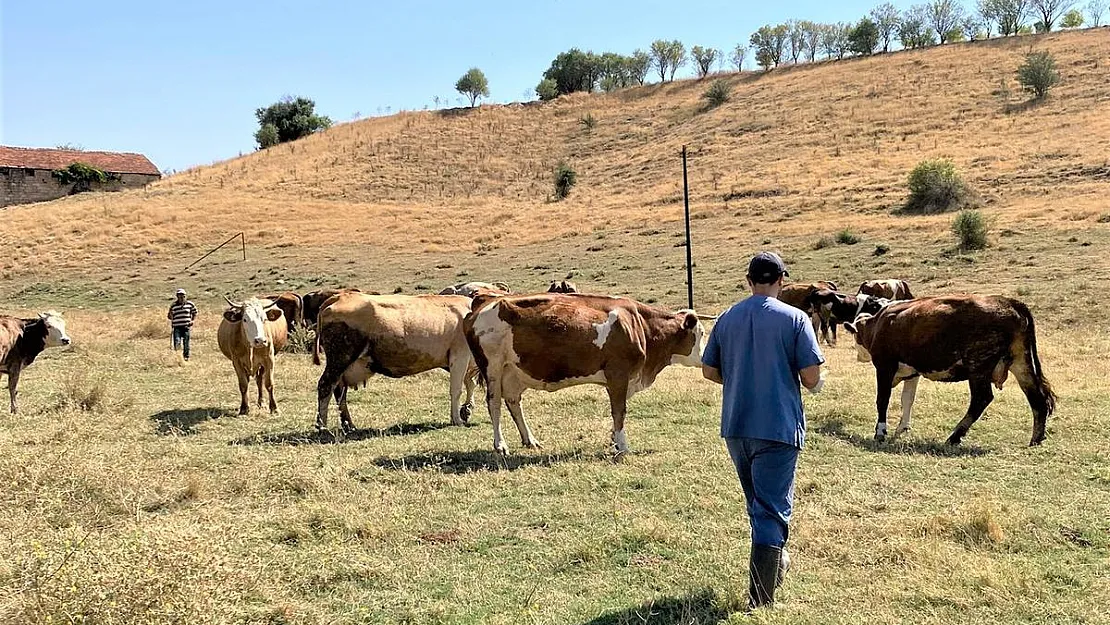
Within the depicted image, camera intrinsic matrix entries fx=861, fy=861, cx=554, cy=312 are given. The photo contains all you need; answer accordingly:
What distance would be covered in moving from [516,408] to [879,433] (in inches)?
162

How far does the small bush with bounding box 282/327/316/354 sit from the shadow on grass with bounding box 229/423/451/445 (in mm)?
8437

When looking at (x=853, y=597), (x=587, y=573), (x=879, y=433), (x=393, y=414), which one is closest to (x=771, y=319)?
(x=853, y=597)

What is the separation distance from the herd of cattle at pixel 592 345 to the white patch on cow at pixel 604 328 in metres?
0.01

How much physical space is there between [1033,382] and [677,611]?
643 centimetres

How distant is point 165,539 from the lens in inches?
195

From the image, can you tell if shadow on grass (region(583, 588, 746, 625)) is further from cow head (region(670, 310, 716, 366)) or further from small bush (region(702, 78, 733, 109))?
small bush (region(702, 78, 733, 109))

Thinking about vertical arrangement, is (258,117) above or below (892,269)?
above

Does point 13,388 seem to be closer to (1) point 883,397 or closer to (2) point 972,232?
(1) point 883,397

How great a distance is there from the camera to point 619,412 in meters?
9.16

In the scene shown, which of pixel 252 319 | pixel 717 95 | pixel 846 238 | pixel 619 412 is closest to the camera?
pixel 619 412

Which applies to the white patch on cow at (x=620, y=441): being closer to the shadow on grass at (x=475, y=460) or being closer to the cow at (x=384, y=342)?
the shadow on grass at (x=475, y=460)

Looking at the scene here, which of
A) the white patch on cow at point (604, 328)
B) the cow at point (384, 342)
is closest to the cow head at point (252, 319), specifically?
the cow at point (384, 342)

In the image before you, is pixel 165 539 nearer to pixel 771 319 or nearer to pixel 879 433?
pixel 771 319

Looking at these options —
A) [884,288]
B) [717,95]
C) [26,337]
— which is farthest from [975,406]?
[717,95]
